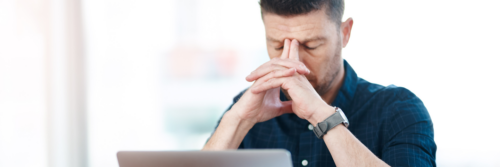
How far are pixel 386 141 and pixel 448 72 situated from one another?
120cm

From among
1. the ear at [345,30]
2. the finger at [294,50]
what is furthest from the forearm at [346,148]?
the ear at [345,30]

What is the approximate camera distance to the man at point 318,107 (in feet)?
3.96

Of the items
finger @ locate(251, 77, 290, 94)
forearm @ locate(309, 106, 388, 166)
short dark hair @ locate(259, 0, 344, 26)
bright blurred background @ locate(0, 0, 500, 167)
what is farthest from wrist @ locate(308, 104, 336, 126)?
bright blurred background @ locate(0, 0, 500, 167)

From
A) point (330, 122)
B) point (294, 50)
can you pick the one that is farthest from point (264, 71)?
point (330, 122)

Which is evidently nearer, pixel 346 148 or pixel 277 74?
pixel 346 148

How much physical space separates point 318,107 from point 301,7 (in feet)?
1.36

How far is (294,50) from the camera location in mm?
1386

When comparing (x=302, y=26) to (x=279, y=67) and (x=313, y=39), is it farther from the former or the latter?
(x=279, y=67)

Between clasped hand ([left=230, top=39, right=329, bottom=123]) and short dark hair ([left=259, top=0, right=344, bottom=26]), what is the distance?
0.38 ft

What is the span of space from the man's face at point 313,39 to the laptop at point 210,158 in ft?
2.46

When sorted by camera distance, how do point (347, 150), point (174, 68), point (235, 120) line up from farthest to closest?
Answer: point (174, 68) < point (235, 120) < point (347, 150)

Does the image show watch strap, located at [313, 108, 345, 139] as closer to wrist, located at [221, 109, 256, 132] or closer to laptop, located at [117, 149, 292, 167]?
wrist, located at [221, 109, 256, 132]

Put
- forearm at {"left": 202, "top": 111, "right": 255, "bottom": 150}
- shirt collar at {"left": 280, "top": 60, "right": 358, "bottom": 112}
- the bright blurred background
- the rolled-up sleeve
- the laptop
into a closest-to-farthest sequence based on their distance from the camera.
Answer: the laptop < the rolled-up sleeve < forearm at {"left": 202, "top": 111, "right": 255, "bottom": 150} < shirt collar at {"left": 280, "top": 60, "right": 358, "bottom": 112} < the bright blurred background

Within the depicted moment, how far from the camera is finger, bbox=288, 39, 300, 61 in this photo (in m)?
1.37
